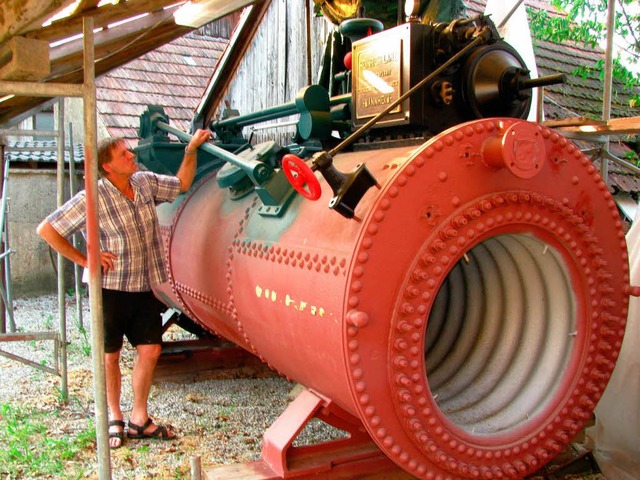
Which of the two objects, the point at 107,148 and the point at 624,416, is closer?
the point at 624,416

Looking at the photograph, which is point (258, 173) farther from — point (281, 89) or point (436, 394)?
point (281, 89)

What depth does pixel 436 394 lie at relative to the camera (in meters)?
2.84

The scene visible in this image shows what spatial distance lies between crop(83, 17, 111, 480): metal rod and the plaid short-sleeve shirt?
1028mm

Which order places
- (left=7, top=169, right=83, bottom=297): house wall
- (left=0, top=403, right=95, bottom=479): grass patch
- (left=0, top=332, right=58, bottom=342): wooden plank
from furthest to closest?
(left=7, top=169, right=83, bottom=297): house wall < (left=0, top=332, right=58, bottom=342): wooden plank < (left=0, top=403, right=95, bottom=479): grass patch

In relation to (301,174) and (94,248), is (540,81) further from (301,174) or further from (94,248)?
(94,248)

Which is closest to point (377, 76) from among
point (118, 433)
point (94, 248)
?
point (94, 248)

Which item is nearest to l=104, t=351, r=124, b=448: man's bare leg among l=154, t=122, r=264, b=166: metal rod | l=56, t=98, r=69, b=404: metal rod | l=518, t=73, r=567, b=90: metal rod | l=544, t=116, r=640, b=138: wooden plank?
l=56, t=98, r=69, b=404: metal rod

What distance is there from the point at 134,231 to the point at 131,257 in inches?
6.0

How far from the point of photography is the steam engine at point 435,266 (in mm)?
2143

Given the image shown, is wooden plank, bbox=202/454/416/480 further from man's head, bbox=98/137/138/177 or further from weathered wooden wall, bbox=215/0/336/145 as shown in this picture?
weathered wooden wall, bbox=215/0/336/145

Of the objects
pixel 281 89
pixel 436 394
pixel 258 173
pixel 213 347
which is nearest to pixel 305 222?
pixel 258 173

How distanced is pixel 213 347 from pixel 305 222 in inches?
118

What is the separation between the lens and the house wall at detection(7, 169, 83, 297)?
9562 mm

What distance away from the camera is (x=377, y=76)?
9.32ft
